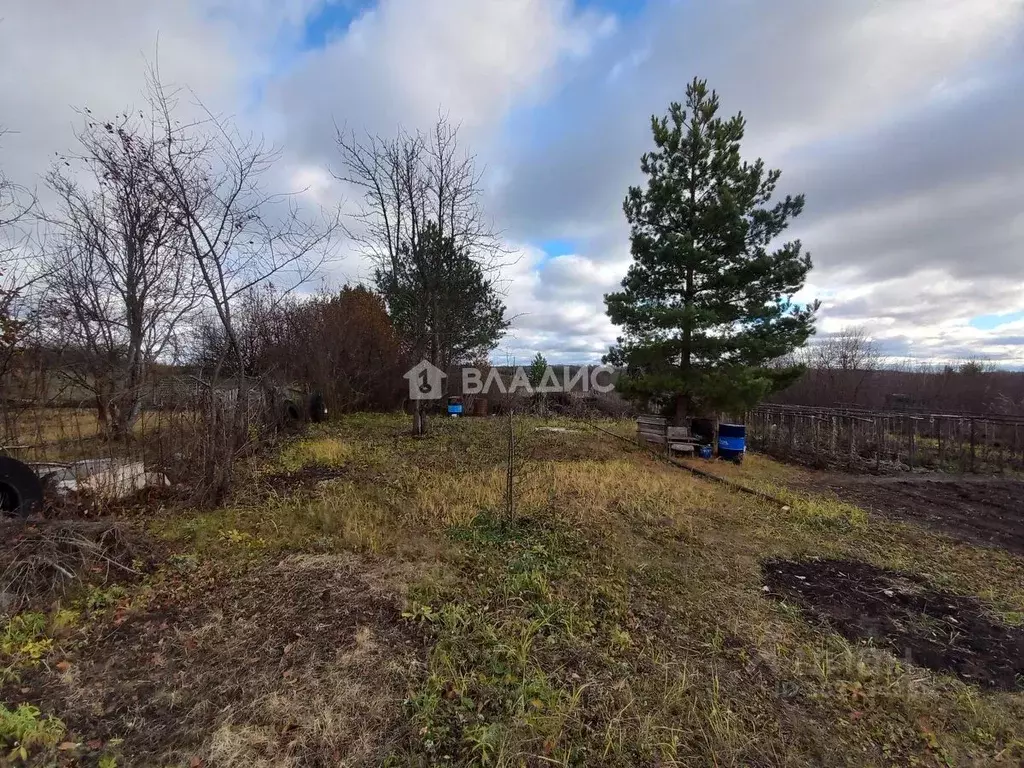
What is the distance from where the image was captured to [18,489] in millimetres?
3861

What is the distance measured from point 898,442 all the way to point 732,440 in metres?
3.59

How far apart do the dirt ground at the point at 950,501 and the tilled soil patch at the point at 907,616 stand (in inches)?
85.4

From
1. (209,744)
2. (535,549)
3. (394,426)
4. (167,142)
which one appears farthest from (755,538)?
(394,426)

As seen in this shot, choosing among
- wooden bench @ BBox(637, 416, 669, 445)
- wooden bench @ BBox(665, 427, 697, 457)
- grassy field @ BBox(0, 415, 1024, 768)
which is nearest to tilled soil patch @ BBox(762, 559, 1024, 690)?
grassy field @ BBox(0, 415, 1024, 768)

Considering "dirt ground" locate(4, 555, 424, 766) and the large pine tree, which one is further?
the large pine tree

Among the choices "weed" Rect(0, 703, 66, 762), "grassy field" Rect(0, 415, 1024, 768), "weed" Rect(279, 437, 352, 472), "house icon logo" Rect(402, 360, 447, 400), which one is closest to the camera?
"weed" Rect(0, 703, 66, 762)

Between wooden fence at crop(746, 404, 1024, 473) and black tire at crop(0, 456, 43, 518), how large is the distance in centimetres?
1166

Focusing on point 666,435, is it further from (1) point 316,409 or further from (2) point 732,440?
(1) point 316,409

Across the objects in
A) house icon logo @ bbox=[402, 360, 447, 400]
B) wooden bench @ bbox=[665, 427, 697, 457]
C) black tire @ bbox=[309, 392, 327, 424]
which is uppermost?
house icon logo @ bbox=[402, 360, 447, 400]

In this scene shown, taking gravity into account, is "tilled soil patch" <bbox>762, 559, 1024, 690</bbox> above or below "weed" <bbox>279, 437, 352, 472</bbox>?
below

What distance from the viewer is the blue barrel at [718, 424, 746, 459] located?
878 centimetres

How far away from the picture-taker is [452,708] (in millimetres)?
2053

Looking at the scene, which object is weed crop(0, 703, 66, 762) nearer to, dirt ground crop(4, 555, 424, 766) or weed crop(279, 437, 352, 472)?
dirt ground crop(4, 555, 424, 766)

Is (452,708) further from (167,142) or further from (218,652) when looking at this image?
(167,142)
